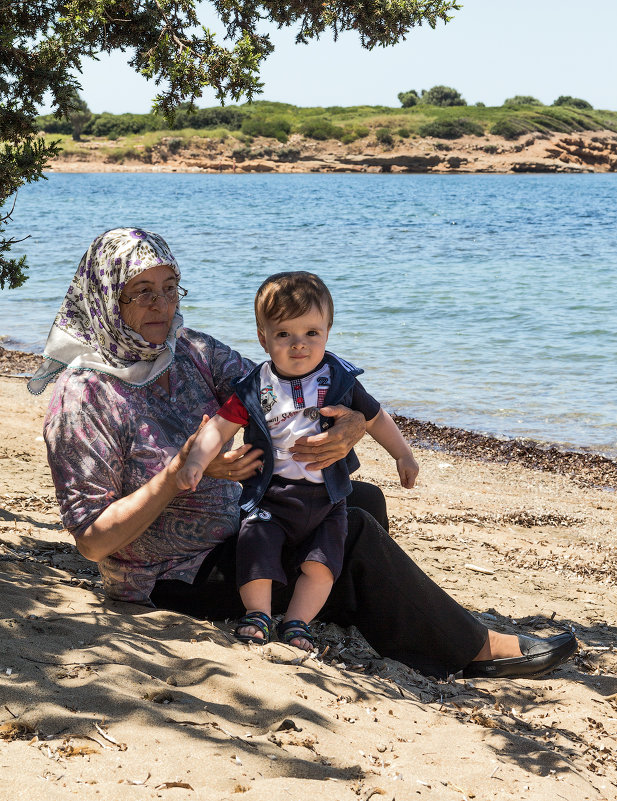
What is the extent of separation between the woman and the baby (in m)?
0.10

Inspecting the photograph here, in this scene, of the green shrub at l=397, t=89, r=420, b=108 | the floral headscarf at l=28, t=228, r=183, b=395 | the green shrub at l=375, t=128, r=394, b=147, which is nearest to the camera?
the floral headscarf at l=28, t=228, r=183, b=395

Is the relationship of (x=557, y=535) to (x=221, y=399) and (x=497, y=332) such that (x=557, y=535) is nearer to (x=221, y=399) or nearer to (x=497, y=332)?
(x=221, y=399)

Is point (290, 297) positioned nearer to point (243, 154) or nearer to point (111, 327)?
point (111, 327)

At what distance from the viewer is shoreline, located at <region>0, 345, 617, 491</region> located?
816 centimetres

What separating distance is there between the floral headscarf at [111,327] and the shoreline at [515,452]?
545 centimetres

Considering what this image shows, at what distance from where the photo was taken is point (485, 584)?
5.09 metres

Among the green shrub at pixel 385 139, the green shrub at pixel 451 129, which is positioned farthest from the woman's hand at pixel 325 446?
the green shrub at pixel 451 129

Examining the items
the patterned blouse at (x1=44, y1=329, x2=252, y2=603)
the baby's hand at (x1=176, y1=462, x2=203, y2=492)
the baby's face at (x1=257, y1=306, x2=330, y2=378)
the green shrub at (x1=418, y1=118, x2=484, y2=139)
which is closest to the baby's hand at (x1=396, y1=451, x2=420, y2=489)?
the baby's face at (x1=257, y1=306, x2=330, y2=378)

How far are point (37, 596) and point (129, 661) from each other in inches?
31.7

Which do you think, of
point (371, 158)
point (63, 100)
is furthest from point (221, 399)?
point (371, 158)

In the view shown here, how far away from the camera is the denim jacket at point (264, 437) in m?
3.51

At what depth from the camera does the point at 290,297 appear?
11.4 feet

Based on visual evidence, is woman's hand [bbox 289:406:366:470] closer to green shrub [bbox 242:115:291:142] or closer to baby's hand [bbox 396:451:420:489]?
Answer: baby's hand [bbox 396:451:420:489]

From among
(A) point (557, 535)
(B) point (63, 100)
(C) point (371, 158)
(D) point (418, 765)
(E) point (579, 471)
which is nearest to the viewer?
(D) point (418, 765)
